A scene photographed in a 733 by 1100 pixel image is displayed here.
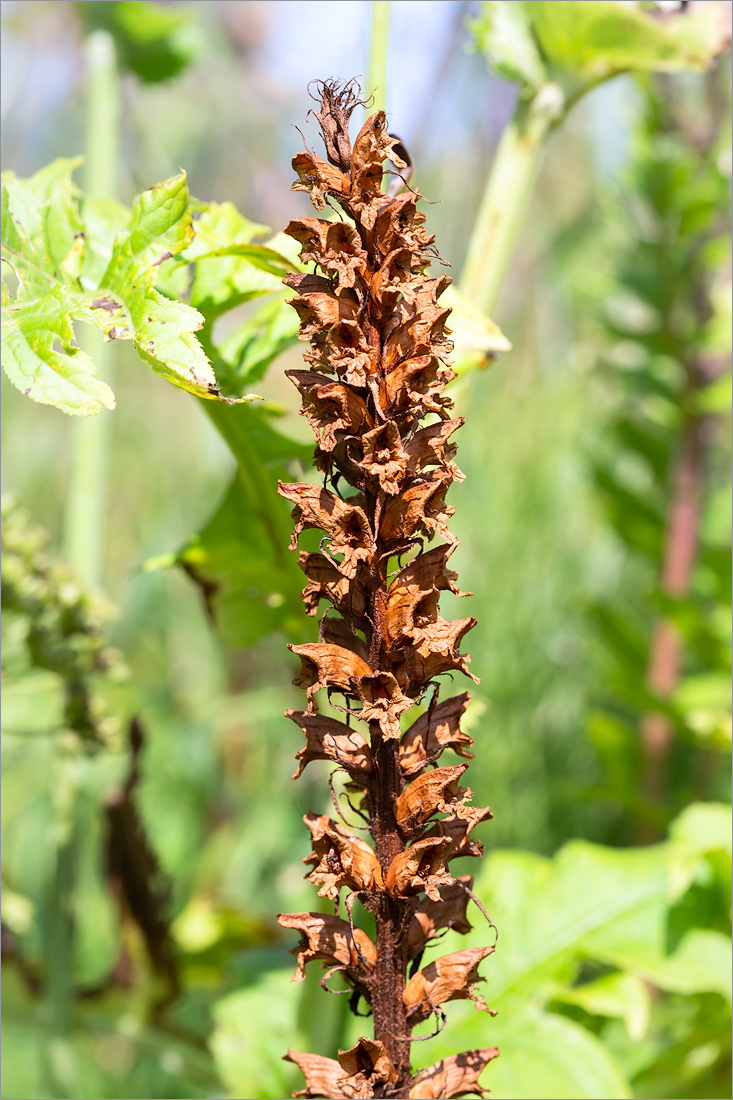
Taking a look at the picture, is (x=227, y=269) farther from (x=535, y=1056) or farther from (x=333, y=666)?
(x=535, y=1056)

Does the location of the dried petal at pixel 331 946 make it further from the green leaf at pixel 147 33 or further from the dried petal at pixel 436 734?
the green leaf at pixel 147 33

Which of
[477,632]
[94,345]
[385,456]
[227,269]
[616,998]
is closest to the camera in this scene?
[385,456]

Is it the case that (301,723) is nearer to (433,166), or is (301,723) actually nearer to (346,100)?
(346,100)

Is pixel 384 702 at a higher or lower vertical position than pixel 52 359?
lower

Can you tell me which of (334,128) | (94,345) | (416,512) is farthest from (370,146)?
(94,345)

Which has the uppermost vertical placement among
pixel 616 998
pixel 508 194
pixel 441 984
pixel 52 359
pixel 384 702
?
pixel 508 194

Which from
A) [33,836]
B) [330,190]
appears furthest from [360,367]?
[33,836]
